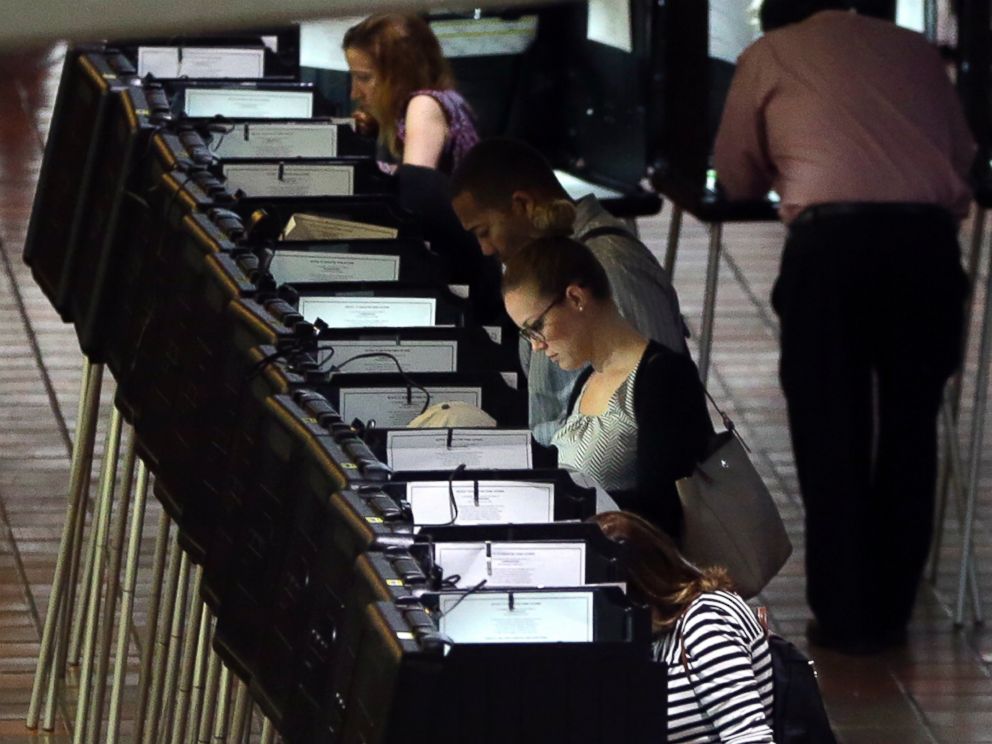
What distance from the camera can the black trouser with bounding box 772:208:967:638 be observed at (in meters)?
5.32

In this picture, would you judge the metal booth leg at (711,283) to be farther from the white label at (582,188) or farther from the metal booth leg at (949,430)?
the metal booth leg at (949,430)

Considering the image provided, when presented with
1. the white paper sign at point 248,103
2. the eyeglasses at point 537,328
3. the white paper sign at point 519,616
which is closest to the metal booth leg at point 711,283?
the white paper sign at point 248,103

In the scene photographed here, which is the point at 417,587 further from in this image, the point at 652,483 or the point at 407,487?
the point at 652,483

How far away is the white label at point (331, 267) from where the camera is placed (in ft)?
12.5

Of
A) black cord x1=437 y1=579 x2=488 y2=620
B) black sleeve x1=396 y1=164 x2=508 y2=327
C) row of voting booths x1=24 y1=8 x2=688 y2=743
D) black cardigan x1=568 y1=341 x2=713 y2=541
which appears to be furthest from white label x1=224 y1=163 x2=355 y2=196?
black cord x1=437 y1=579 x2=488 y2=620

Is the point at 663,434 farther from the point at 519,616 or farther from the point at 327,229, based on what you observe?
the point at 519,616

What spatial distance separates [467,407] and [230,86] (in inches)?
83.7

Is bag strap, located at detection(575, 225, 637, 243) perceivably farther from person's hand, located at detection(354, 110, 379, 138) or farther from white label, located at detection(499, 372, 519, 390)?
white label, located at detection(499, 372, 519, 390)

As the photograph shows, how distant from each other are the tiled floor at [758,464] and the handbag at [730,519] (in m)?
1.84

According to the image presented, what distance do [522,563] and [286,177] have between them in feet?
7.05

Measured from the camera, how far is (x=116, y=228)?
14.4 ft

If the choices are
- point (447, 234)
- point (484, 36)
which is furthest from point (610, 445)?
point (484, 36)

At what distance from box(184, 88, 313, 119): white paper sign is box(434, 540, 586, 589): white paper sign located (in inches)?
104

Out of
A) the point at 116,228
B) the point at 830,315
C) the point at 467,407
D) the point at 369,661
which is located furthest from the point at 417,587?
the point at 830,315
